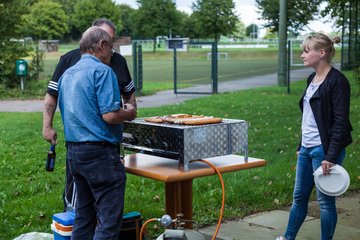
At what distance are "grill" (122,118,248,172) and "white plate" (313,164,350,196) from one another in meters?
0.56

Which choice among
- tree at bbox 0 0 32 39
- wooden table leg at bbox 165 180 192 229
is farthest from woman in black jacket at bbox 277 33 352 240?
tree at bbox 0 0 32 39

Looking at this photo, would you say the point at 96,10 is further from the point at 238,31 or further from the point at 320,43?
the point at 320,43

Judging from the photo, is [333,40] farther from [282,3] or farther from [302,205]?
[282,3]

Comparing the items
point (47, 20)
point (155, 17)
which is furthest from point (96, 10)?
point (155, 17)

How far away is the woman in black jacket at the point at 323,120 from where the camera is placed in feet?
14.6

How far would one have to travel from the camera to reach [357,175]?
7883 mm

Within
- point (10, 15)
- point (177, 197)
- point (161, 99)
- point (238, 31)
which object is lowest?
Answer: point (161, 99)

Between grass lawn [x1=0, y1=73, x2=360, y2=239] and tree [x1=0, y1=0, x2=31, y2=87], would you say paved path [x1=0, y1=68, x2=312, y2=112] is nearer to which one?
tree [x1=0, y1=0, x2=31, y2=87]

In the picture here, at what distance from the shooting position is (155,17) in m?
60.9

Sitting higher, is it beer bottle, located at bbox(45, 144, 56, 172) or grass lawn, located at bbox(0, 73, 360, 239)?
beer bottle, located at bbox(45, 144, 56, 172)

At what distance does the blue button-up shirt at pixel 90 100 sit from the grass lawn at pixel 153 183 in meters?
1.88

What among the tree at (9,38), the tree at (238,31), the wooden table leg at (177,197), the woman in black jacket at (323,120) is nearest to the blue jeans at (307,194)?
the woman in black jacket at (323,120)

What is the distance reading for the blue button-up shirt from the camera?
393cm

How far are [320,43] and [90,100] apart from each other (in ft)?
5.71
